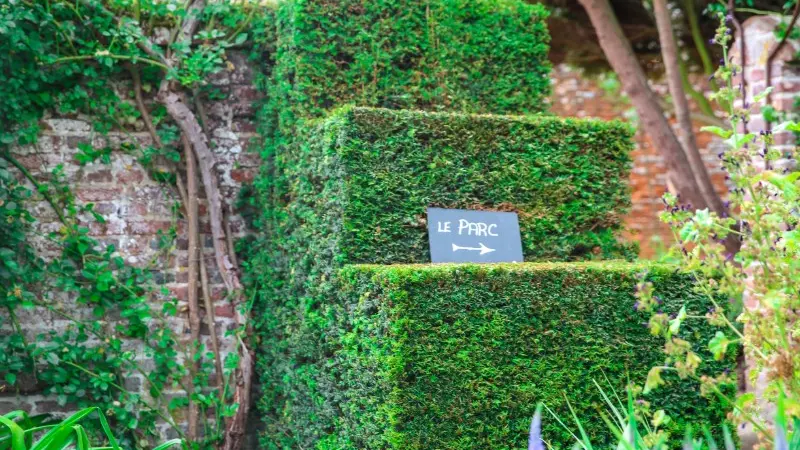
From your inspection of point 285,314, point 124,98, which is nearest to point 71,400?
point 285,314

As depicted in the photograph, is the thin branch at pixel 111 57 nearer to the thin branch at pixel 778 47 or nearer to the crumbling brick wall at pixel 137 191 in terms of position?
the crumbling brick wall at pixel 137 191

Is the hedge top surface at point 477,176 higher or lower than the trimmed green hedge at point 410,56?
lower

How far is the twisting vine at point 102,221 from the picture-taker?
4.17 metres

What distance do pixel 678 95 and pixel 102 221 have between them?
3.56 m

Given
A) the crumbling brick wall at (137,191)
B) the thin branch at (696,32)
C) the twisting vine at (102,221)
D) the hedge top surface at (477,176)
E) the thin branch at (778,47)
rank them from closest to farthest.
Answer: the hedge top surface at (477,176) < the twisting vine at (102,221) < the crumbling brick wall at (137,191) < the thin branch at (778,47) < the thin branch at (696,32)

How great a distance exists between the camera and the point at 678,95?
5539mm

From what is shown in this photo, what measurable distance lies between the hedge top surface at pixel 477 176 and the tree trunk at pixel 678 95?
1.57 m

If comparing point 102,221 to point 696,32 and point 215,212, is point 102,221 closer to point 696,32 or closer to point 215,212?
point 215,212

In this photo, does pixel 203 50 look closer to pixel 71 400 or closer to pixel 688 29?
pixel 71 400

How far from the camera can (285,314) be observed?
167 inches

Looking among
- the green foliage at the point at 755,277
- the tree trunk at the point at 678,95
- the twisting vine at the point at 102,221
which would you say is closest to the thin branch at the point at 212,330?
the twisting vine at the point at 102,221

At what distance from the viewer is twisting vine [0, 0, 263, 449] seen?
4.17 metres

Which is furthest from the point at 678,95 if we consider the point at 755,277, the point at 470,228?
the point at 755,277

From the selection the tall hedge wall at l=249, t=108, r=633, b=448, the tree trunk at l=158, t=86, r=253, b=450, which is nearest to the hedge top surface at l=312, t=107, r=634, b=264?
the tall hedge wall at l=249, t=108, r=633, b=448
